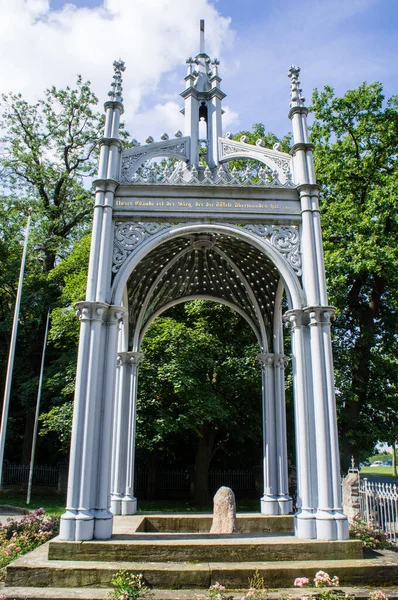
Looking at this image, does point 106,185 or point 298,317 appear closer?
point 298,317

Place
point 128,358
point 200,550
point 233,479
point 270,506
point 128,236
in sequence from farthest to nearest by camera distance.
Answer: point 233,479, point 128,358, point 270,506, point 128,236, point 200,550

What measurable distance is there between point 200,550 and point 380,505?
7114mm

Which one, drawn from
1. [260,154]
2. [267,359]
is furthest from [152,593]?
[260,154]

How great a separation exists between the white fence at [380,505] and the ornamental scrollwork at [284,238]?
6.62 m

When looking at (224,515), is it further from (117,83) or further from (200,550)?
(117,83)

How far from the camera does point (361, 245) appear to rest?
60.8ft

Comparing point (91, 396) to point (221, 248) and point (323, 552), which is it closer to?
point (323, 552)

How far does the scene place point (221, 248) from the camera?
1146 cm

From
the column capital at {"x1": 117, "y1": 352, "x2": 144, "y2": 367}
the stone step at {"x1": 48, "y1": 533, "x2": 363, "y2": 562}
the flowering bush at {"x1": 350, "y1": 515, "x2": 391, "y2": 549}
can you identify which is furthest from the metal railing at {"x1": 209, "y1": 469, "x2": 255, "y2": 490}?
the stone step at {"x1": 48, "y1": 533, "x2": 363, "y2": 562}

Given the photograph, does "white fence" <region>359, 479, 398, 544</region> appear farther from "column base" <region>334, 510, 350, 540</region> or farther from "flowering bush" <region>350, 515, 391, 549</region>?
"column base" <region>334, 510, 350, 540</region>

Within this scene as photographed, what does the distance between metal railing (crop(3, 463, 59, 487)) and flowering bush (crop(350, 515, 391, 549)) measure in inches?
679

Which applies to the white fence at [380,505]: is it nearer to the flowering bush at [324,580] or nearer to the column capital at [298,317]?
the column capital at [298,317]

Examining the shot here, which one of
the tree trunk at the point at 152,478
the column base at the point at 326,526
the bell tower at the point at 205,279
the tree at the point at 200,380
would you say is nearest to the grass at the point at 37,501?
the tree at the point at 200,380

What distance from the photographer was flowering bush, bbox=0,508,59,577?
8031mm
